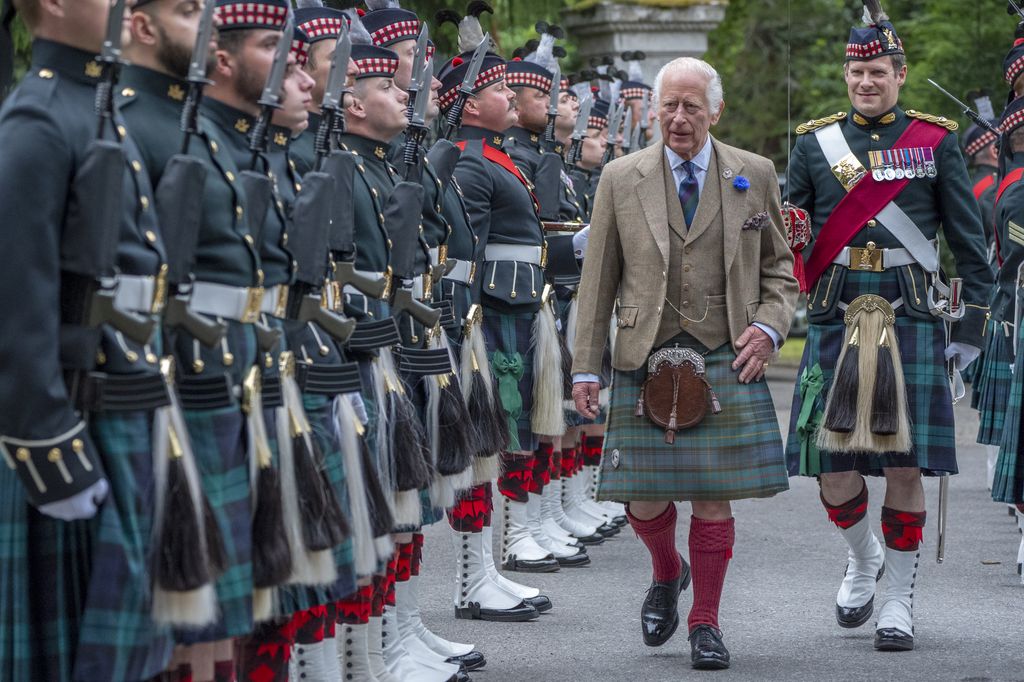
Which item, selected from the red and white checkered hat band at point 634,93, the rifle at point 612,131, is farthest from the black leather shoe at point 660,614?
the red and white checkered hat band at point 634,93

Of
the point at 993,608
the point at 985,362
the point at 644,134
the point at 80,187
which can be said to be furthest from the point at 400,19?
the point at 644,134

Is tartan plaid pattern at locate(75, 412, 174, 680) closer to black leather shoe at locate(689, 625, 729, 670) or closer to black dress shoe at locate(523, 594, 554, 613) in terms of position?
black leather shoe at locate(689, 625, 729, 670)

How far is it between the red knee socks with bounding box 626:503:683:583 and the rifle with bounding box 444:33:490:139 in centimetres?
159

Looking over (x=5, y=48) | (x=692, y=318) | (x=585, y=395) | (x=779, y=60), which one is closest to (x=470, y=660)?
(x=585, y=395)

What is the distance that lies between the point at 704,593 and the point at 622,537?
3.17 metres

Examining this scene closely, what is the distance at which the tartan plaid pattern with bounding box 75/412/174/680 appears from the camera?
3.31m

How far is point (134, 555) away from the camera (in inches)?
132

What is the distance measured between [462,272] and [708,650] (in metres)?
1.67

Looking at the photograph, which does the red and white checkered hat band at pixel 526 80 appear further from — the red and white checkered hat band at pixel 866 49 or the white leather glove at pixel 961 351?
the white leather glove at pixel 961 351

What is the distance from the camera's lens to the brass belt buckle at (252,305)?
3.82 meters

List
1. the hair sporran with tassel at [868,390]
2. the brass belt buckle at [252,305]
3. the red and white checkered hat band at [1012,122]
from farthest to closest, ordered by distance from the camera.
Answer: the red and white checkered hat band at [1012,122], the hair sporran with tassel at [868,390], the brass belt buckle at [252,305]

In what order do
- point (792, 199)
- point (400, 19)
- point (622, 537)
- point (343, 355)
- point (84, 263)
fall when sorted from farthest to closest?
point (622, 537), point (792, 199), point (400, 19), point (343, 355), point (84, 263)

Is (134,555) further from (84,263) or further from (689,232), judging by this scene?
(689,232)

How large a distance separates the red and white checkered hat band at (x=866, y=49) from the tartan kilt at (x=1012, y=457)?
1.19m
